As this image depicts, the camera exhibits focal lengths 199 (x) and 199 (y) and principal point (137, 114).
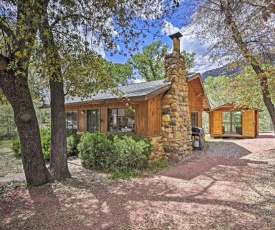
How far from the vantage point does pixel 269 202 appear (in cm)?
398

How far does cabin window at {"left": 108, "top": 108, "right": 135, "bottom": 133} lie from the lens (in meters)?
8.30

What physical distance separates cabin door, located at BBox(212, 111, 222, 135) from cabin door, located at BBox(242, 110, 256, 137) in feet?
5.44

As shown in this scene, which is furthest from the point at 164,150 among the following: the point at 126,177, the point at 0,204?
the point at 0,204

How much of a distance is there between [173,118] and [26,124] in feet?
17.7

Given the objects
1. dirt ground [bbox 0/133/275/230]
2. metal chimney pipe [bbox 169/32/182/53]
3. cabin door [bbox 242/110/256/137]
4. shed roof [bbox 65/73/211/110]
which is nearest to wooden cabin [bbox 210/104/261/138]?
cabin door [bbox 242/110/256/137]

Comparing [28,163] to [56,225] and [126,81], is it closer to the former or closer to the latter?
[56,225]

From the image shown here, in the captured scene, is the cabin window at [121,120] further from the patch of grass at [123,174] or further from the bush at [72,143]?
the patch of grass at [123,174]

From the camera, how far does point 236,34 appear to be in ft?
21.6

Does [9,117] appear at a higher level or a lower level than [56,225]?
higher

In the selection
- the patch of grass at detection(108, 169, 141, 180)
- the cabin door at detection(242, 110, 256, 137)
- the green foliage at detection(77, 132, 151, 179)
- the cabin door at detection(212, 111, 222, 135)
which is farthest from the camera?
the cabin door at detection(212, 111, 222, 135)

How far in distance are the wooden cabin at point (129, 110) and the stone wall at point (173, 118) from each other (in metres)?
0.25

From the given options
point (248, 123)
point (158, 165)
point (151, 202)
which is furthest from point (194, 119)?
point (151, 202)

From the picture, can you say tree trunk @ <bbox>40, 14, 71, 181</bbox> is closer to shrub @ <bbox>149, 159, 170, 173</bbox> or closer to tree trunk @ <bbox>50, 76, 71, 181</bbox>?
tree trunk @ <bbox>50, 76, 71, 181</bbox>

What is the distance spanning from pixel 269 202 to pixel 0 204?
18.2ft
